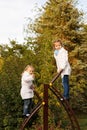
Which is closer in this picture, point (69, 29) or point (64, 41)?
point (64, 41)

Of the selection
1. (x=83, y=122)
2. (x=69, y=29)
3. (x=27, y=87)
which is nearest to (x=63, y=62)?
(x=27, y=87)

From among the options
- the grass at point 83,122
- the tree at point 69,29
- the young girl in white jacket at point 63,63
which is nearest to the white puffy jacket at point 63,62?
the young girl in white jacket at point 63,63

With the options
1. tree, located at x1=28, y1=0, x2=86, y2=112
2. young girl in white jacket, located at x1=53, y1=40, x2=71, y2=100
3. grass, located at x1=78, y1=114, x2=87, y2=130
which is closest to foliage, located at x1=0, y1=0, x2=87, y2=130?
tree, located at x1=28, y1=0, x2=86, y2=112

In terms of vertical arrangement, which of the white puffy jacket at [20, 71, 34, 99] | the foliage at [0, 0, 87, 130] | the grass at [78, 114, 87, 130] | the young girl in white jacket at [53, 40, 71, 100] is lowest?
the grass at [78, 114, 87, 130]

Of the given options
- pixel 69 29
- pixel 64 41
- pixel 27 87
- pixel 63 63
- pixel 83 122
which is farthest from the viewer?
pixel 69 29

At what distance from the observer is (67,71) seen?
11453 millimetres

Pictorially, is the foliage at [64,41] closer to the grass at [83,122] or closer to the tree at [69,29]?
the tree at [69,29]

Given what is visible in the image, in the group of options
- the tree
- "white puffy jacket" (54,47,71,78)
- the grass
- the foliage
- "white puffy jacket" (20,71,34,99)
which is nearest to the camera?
→ "white puffy jacket" (54,47,71,78)

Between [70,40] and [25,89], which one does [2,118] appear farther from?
[70,40]

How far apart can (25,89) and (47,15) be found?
2604 centimetres

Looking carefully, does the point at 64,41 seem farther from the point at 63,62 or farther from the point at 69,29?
the point at 63,62

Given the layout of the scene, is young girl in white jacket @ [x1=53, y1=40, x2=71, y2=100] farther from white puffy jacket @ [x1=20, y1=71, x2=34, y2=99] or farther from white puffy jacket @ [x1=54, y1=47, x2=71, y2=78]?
Result: white puffy jacket @ [x1=20, y1=71, x2=34, y2=99]

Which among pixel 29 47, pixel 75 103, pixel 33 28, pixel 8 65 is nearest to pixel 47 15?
pixel 33 28

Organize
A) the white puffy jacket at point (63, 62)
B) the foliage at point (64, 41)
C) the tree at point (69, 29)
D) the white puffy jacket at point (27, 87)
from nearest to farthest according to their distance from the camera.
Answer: the white puffy jacket at point (63, 62)
the white puffy jacket at point (27, 87)
the foliage at point (64, 41)
the tree at point (69, 29)
